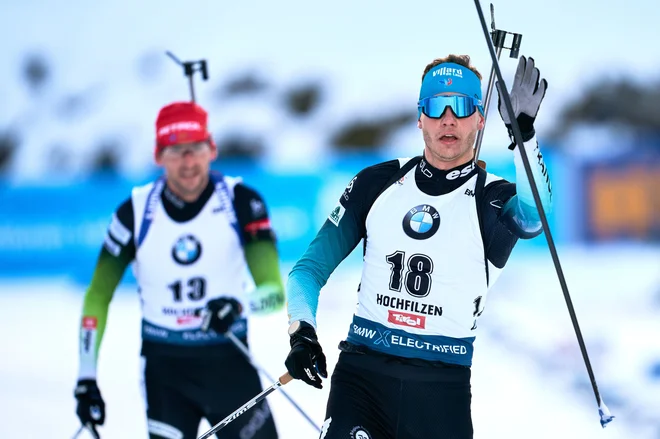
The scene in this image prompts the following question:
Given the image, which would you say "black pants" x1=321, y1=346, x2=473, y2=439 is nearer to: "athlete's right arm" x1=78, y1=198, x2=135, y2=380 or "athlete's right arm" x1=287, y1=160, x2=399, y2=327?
"athlete's right arm" x1=287, y1=160, x2=399, y2=327

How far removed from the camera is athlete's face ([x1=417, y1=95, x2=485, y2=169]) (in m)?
3.56

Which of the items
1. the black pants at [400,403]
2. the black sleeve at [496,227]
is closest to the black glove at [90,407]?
the black pants at [400,403]

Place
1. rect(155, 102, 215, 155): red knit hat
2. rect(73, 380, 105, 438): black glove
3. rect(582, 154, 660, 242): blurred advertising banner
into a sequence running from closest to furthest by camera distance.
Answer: rect(73, 380, 105, 438): black glove → rect(155, 102, 215, 155): red knit hat → rect(582, 154, 660, 242): blurred advertising banner

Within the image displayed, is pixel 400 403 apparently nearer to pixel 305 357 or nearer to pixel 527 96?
pixel 305 357

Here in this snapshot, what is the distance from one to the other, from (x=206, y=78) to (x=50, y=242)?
11484 millimetres

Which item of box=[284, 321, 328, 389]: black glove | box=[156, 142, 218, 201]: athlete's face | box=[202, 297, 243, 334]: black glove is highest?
box=[156, 142, 218, 201]: athlete's face

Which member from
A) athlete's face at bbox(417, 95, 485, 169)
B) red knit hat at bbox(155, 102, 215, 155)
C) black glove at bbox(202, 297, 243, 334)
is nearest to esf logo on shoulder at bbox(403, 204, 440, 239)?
athlete's face at bbox(417, 95, 485, 169)

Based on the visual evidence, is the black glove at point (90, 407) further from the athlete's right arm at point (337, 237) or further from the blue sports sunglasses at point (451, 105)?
the blue sports sunglasses at point (451, 105)

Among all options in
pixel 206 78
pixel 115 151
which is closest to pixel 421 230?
pixel 206 78

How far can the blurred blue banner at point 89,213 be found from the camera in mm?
16406

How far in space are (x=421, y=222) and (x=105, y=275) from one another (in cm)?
205

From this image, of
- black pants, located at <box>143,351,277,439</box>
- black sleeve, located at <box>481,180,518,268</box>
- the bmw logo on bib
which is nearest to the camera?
black sleeve, located at <box>481,180,518,268</box>

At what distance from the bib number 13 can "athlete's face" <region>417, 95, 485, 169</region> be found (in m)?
0.37

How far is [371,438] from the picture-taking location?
335 cm
